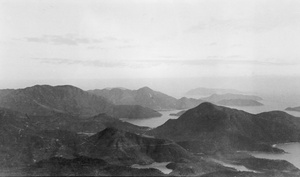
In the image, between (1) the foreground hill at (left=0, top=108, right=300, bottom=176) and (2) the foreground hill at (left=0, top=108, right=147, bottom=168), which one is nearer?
(1) the foreground hill at (left=0, top=108, right=300, bottom=176)

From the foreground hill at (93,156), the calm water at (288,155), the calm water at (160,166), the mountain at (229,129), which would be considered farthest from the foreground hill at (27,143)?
the calm water at (288,155)

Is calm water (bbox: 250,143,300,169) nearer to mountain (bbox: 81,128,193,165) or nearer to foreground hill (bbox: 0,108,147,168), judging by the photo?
mountain (bbox: 81,128,193,165)

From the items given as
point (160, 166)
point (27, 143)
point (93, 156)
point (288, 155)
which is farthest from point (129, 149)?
point (288, 155)

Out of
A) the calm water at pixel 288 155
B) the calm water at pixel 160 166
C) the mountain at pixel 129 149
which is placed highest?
the mountain at pixel 129 149

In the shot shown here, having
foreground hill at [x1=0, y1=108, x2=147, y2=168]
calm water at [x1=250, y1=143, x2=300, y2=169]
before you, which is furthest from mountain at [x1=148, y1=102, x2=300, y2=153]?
foreground hill at [x1=0, y1=108, x2=147, y2=168]

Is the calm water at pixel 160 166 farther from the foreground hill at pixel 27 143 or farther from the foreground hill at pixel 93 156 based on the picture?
the foreground hill at pixel 27 143

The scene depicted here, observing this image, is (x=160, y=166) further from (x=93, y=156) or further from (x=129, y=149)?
(x=93, y=156)

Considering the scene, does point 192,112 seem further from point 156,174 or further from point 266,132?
point 156,174
